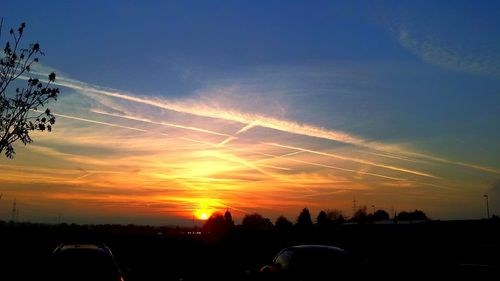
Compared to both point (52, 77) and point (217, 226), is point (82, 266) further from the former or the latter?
point (217, 226)

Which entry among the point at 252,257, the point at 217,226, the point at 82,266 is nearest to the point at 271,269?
the point at 82,266

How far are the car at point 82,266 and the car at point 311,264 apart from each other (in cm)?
411

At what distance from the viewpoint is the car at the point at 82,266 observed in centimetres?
1193

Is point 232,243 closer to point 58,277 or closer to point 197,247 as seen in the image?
point 197,247

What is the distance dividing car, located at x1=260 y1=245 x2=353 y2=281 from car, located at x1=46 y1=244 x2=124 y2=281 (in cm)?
411

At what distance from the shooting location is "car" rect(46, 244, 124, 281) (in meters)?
11.9

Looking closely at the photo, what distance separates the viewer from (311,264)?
13.5 m

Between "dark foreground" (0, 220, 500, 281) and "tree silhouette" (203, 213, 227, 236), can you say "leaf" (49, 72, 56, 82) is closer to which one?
"dark foreground" (0, 220, 500, 281)

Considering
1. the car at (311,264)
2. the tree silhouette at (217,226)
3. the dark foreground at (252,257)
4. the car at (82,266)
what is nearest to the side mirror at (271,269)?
the car at (311,264)

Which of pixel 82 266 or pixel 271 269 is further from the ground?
pixel 82 266

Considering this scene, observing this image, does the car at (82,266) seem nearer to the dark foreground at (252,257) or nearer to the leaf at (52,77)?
the dark foreground at (252,257)

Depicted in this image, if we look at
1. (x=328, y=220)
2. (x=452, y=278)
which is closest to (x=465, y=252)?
(x=452, y=278)

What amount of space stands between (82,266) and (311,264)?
16.9ft

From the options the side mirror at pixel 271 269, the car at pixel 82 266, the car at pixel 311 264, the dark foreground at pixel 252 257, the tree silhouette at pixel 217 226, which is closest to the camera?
the car at pixel 82 266
